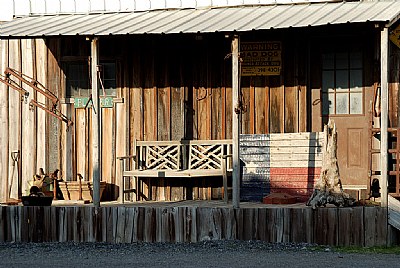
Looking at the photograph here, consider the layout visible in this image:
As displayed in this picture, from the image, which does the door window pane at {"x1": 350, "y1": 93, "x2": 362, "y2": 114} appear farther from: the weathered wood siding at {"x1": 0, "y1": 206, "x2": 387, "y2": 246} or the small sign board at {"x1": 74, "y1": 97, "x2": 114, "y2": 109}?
the small sign board at {"x1": 74, "y1": 97, "x2": 114, "y2": 109}

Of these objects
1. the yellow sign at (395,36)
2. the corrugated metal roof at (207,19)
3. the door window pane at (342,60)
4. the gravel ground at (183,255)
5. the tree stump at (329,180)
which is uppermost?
the corrugated metal roof at (207,19)

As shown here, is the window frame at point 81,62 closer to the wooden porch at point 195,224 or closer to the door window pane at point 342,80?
the wooden porch at point 195,224

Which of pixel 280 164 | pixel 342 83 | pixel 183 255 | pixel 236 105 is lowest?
pixel 183 255

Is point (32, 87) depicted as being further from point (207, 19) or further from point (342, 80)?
point (342, 80)

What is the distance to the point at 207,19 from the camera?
578 inches

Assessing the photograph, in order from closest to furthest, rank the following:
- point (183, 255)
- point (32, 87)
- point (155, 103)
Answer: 1. point (183, 255)
2. point (32, 87)
3. point (155, 103)

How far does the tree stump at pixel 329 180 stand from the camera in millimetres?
13773

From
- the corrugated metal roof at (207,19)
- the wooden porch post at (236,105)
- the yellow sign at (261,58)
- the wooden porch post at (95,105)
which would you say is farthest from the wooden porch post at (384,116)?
the wooden porch post at (95,105)

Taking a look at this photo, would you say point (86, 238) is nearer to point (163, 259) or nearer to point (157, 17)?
point (163, 259)

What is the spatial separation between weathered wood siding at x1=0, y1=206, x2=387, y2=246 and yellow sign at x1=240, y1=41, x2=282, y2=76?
301 cm

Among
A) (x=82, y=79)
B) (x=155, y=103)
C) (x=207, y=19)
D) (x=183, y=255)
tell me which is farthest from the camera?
(x=82, y=79)

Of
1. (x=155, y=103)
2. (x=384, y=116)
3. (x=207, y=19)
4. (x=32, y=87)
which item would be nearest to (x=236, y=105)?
(x=207, y=19)

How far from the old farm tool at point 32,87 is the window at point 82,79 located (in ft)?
1.27

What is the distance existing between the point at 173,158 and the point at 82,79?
7.12ft
